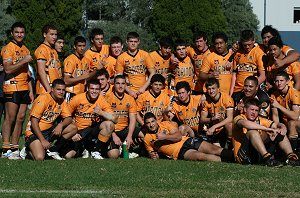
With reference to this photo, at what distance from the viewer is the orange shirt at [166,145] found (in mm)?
12469

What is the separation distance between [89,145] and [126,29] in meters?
25.3

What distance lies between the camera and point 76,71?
45.0 feet

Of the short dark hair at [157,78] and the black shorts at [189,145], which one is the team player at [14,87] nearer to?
the short dark hair at [157,78]

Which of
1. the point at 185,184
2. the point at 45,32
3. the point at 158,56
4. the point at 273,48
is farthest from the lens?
the point at 158,56

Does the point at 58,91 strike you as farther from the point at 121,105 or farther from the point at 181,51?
the point at 181,51

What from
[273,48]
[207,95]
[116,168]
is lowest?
[116,168]

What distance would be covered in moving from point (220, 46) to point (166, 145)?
93.7 inches

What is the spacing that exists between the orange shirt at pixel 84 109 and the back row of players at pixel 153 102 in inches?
0.7

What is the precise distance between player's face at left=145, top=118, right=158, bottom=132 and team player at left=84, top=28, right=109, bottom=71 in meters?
1.91

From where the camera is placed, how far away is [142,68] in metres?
14.1

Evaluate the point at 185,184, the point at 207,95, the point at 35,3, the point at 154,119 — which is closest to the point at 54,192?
the point at 185,184

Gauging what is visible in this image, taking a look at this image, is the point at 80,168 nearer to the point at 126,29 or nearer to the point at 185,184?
the point at 185,184

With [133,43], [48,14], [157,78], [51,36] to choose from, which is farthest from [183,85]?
[48,14]

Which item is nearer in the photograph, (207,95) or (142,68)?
(207,95)
